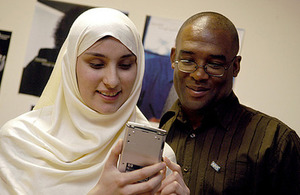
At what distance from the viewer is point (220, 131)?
1409 millimetres

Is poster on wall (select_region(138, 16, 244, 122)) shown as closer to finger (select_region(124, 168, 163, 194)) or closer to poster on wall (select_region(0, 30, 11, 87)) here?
poster on wall (select_region(0, 30, 11, 87))

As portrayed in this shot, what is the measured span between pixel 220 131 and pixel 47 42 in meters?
1.25

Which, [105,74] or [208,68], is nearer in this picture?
[105,74]

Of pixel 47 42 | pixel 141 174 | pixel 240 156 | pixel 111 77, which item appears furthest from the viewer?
pixel 47 42

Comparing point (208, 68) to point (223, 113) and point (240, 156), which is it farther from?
point (240, 156)

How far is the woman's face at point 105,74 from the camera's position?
1.16 m

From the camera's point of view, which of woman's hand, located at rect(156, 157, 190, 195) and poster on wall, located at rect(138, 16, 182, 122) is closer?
woman's hand, located at rect(156, 157, 190, 195)

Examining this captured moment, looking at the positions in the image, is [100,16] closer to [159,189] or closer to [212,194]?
[159,189]

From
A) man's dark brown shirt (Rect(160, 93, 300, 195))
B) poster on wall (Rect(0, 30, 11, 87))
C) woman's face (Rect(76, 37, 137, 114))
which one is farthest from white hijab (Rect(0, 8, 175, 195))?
poster on wall (Rect(0, 30, 11, 87))

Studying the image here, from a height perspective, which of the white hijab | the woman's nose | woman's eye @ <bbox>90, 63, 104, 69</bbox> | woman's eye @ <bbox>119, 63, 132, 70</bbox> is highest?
woman's eye @ <bbox>119, 63, 132, 70</bbox>

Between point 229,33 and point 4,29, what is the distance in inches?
57.9

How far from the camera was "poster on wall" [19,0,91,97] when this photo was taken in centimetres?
211

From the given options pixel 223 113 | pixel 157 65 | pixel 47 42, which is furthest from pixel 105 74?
pixel 47 42

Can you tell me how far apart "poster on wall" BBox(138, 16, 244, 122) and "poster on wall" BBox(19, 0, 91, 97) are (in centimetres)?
45
